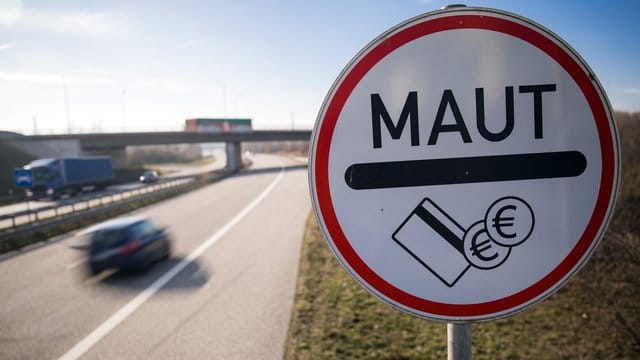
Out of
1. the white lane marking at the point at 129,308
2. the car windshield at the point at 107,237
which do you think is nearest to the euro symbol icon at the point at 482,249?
the white lane marking at the point at 129,308

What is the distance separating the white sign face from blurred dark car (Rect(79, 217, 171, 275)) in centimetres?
1079

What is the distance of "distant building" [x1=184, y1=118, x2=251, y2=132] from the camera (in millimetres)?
53812

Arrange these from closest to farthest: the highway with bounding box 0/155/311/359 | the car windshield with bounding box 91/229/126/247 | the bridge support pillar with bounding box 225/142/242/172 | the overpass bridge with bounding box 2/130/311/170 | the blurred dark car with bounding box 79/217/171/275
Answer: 1. the highway with bounding box 0/155/311/359
2. the blurred dark car with bounding box 79/217/171/275
3. the car windshield with bounding box 91/229/126/247
4. the overpass bridge with bounding box 2/130/311/170
5. the bridge support pillar with bounding box 225/142/242/172

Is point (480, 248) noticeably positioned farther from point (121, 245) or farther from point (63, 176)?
point (63, 176)

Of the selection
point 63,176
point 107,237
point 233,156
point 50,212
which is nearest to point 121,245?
point 107,237

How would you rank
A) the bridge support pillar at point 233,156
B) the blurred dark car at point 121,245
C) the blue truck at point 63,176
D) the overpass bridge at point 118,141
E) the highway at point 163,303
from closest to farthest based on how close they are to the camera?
the highway at point 163,303 → the blurred dark car at point 121,245 → the blue truck at point 63,176 → the overpass bridge at point 118,141 → the bridge support pillar at point 233,156

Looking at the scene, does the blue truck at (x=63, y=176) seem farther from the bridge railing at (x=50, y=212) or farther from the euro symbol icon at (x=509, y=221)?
the euro symbol icon at (x=509, y=221)

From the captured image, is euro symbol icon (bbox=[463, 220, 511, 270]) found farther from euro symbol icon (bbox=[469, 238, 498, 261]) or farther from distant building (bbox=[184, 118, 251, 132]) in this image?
distant building (bbox=[184, 118, 251, 132])

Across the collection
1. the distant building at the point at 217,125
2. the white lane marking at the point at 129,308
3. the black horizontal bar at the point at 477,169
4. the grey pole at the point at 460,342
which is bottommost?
the white lane marking at the point at 129,308

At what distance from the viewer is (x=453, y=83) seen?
126 centimetres

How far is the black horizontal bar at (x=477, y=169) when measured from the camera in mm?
1255

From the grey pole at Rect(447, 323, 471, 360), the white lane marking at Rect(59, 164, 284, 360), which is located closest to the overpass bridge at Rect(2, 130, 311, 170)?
the white lane marking at Rect(59, 164, 284, 360)

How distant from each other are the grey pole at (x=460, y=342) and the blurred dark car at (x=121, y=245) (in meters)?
10.8

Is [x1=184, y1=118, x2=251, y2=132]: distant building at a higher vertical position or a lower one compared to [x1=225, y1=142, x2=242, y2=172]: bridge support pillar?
higher
